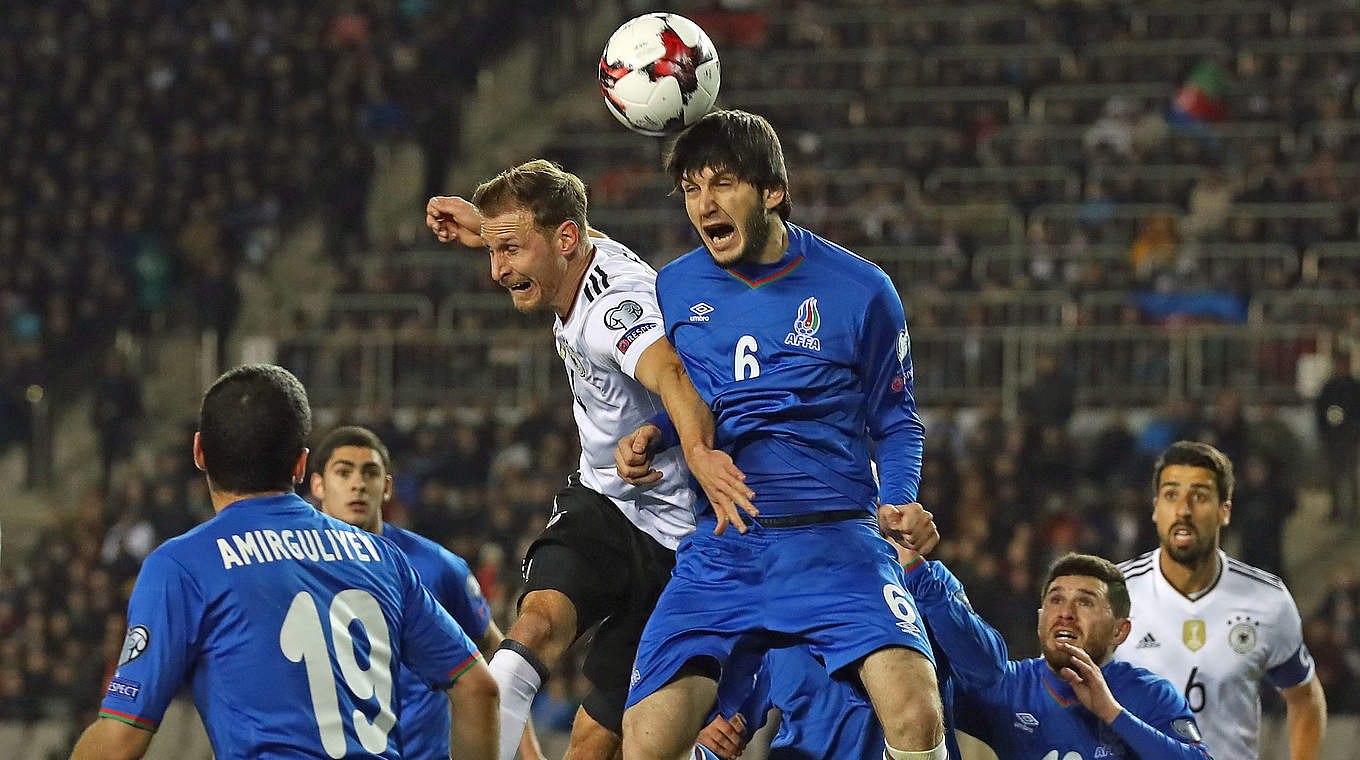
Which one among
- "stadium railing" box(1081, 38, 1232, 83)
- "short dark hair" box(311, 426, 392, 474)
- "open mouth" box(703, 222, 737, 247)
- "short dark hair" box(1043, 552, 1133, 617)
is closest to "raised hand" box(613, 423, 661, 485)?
"open mouth" box(703, 222, 737, 247)

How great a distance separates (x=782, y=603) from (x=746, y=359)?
2.26 feet

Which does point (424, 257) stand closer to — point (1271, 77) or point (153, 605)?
point (1271, 77)

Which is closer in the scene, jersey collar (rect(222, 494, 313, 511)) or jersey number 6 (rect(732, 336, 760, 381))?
jersey collar (rect(222, 494, 313, 511))

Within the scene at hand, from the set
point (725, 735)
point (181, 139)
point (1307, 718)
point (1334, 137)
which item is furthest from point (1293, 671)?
point (181, 139)

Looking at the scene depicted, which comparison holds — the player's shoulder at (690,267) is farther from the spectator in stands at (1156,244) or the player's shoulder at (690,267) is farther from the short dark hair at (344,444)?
the spectator in stands at (1156,244)

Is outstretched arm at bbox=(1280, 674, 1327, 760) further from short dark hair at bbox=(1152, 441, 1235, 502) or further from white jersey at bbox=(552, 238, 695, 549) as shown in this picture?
white jersey at bbox=(552, 238, 695, 549)

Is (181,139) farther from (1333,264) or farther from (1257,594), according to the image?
(1257,594)

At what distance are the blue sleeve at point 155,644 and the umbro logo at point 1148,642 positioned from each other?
459cm

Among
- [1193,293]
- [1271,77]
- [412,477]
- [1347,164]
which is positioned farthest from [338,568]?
[1271,77]

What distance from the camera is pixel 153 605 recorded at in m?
4.05

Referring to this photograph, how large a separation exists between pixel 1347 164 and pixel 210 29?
1315 centimetres

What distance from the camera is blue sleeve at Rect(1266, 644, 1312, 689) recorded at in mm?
7555

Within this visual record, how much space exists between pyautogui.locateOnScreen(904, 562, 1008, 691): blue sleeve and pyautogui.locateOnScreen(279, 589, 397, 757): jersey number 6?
176 centimetres

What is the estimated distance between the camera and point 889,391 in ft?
16.9
